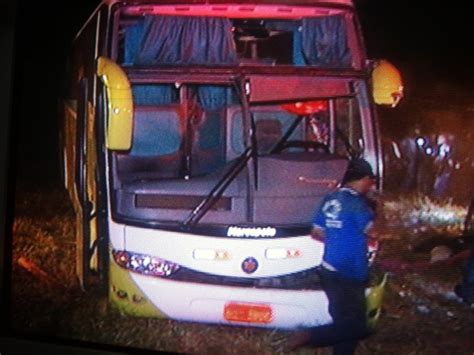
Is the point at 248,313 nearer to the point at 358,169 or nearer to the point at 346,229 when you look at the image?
the point at 346,229

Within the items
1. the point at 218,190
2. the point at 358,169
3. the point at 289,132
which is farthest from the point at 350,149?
the point at 218,190

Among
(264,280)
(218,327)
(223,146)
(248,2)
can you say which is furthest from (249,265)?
(248,2)

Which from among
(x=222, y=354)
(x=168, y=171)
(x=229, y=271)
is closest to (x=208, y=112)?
(x=168, y=171)

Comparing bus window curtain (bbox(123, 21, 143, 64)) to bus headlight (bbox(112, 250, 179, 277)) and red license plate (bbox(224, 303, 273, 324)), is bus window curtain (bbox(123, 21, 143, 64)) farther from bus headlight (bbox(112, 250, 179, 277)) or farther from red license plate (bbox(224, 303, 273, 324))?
red license plate (bbox(224, 303, 273, 324))

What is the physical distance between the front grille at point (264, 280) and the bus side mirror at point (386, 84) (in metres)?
0.57

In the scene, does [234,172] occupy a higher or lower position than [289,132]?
lower

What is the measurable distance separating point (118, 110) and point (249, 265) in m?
0.65

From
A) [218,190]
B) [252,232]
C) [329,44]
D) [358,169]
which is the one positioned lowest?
[252,232]

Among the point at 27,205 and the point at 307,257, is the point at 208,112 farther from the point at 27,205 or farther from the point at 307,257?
the point at 27,205

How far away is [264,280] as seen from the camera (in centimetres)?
321

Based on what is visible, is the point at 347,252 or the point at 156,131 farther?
the point at 156,131

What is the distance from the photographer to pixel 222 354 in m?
3.32

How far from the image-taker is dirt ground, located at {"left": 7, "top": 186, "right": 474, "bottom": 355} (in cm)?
307

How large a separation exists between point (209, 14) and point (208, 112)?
0.33 metres
